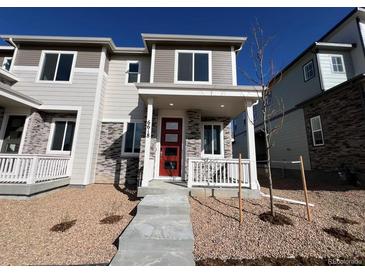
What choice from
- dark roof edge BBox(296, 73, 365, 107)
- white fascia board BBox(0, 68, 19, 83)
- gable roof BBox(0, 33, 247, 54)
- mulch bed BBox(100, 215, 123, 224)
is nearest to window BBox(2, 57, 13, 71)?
gable roof BBox(0, 33, 247, 54)

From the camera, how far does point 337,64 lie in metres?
10.2

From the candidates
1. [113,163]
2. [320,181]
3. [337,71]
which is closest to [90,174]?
[113,163]

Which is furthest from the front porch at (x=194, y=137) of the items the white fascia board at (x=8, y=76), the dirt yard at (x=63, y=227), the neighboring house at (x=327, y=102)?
the white fascia board at (x=8, y=76)

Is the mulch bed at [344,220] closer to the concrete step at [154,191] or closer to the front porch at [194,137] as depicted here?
the front porch at [194,137]

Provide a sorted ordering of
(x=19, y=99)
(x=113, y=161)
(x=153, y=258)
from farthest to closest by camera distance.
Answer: (x=113, y=161) < (x=19, y=99) < (x=153, y=258)

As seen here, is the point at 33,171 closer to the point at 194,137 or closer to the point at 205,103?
the point at 194,137

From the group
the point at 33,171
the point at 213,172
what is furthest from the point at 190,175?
the point at 33,171

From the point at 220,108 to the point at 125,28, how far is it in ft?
20.3

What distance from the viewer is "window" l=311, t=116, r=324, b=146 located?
9376 millimetres

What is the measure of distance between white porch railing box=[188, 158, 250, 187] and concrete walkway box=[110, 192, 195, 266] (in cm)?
183

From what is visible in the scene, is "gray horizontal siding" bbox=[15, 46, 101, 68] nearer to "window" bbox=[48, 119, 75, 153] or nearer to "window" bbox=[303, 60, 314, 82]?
"window" bbox=[48, 119, 75, 153]

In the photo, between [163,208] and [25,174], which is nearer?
[163,208]

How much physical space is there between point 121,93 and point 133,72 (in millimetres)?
1277

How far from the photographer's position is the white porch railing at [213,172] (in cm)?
562
